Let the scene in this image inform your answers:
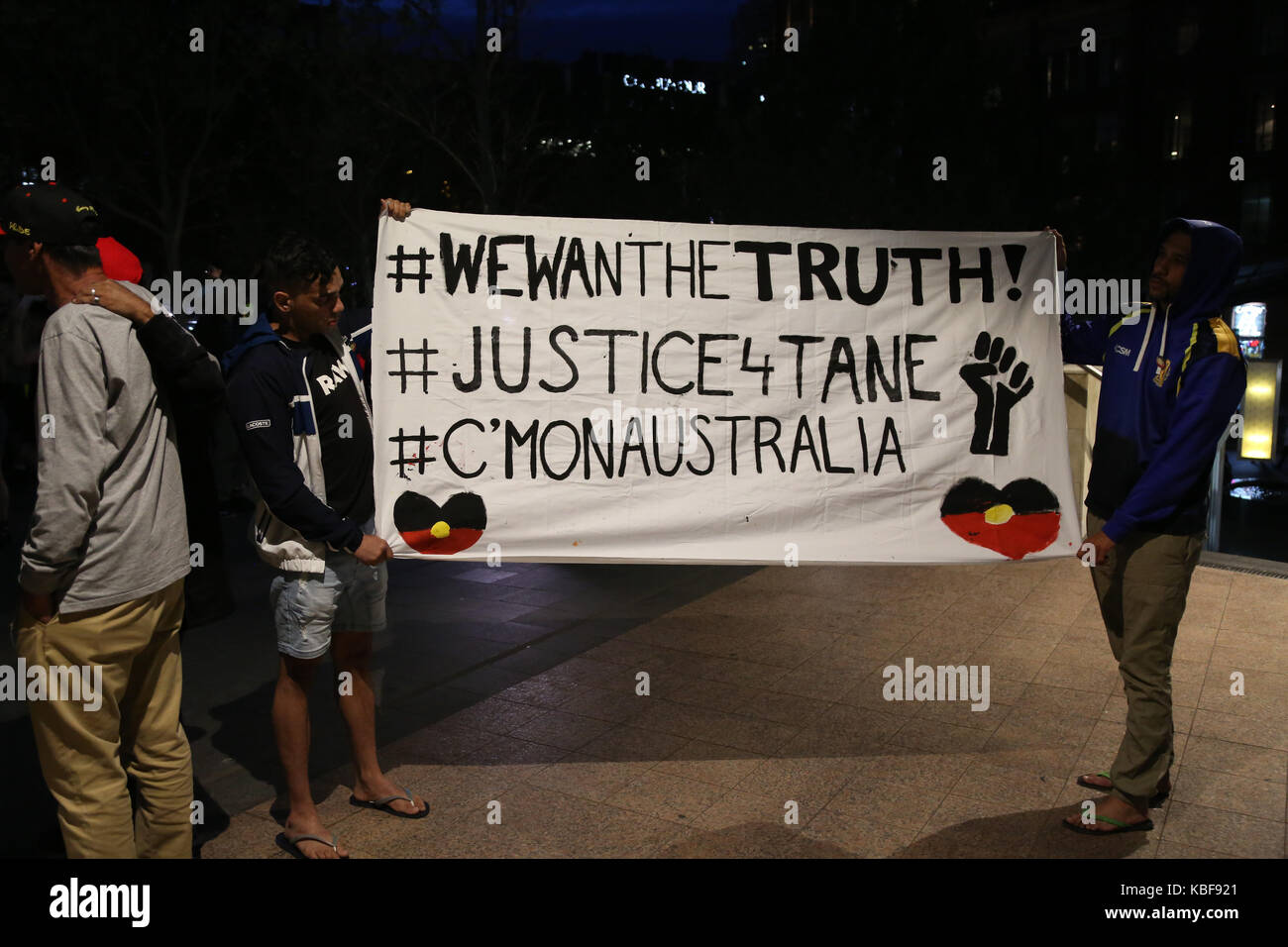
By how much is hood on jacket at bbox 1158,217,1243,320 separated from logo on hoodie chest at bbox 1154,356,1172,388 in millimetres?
163

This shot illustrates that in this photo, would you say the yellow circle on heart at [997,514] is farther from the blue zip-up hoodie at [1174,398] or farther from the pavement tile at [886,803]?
the pavement tile at [886,803]

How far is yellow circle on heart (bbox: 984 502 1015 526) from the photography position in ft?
13.4

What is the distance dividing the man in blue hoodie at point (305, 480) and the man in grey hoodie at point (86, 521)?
359 millimetres

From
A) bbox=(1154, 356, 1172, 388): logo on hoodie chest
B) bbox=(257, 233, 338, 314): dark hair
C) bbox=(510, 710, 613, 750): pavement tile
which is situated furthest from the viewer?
bbox=(510, 710, 613, 750): pavement tile

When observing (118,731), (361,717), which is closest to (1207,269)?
(361,717)

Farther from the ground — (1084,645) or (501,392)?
(501,392)

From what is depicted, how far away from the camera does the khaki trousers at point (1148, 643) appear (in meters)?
3.72

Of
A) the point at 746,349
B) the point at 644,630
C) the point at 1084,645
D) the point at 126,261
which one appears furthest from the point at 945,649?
the point at 126,261

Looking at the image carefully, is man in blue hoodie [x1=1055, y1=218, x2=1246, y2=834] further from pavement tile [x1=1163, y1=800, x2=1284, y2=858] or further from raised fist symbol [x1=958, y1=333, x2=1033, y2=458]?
raised fist symbol [x1=958, y1=333, x2=1033, y2=458]

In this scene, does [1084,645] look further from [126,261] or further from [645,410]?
[126,261]

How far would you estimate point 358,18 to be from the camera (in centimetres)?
2014

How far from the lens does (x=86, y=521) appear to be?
284 centimetres

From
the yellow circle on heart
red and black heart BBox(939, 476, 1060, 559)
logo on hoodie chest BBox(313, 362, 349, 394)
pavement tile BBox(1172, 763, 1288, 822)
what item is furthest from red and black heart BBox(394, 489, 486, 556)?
pavement tile BBox(1172, 763, 1288, 822)

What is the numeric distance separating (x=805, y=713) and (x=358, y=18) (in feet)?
62.8
